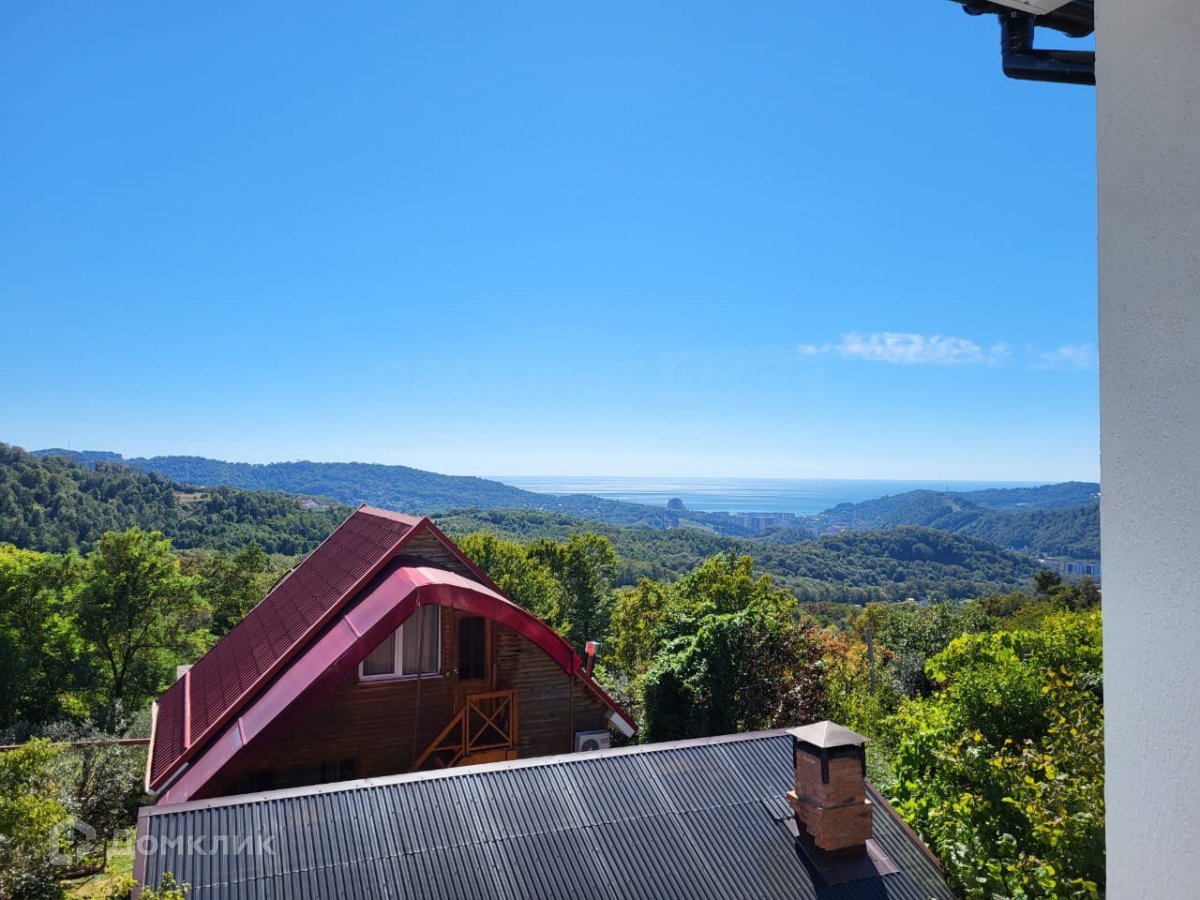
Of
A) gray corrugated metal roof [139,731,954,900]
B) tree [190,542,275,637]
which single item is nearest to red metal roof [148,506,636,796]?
gray corrugated metal roof [139,731,954,900]

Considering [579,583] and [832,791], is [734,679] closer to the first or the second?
[832,791]

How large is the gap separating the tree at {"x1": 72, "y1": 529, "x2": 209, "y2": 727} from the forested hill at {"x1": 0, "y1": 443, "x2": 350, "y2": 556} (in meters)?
51.9

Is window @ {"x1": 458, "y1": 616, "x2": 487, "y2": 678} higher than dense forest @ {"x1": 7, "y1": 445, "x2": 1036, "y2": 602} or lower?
higher

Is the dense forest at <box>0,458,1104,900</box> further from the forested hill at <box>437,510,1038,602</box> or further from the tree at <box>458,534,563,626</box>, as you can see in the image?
the forested hill at <box>437,510,1038,602</box>

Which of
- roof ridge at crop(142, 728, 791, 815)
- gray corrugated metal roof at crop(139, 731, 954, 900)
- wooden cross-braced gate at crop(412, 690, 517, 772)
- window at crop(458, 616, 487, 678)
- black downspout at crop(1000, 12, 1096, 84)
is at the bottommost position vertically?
wooden cross-braced gate at crop(412, 690, 517, 772)

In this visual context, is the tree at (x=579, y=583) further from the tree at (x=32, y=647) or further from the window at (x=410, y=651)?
the window at (x=410, y=651)

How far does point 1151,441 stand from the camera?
1462 millimetres

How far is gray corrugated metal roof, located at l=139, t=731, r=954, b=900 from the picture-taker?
750 cm

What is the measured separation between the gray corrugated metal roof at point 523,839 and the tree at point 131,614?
73.0 ft

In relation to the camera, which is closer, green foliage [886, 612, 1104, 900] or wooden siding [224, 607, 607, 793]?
green foliage [886, 612, 1104, 900]

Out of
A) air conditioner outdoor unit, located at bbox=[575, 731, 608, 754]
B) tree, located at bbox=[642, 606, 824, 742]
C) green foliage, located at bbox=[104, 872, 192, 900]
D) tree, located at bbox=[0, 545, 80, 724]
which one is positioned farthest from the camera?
tree, located at bbox=[0, 545, 80, 724]

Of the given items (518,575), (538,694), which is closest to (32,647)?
(538,694)

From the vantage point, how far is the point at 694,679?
19.9 meters

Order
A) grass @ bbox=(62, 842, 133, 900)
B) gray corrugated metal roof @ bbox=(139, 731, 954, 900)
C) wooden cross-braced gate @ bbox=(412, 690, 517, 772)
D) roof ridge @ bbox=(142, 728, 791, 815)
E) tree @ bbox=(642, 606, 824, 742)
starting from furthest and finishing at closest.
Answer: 1. tree @ bbox=(642, 606, 824, 742)
2. wooden cross-braced gate @ bbox=(412, 690, 517, 772)
3. grass @ bbox=(62, 842, 133, 900)
4. roof ridge @ bbox=(142, 728, 791, 815)
5. gray corrugated metal roof @ bbox=(139, 731, 954, 900)
